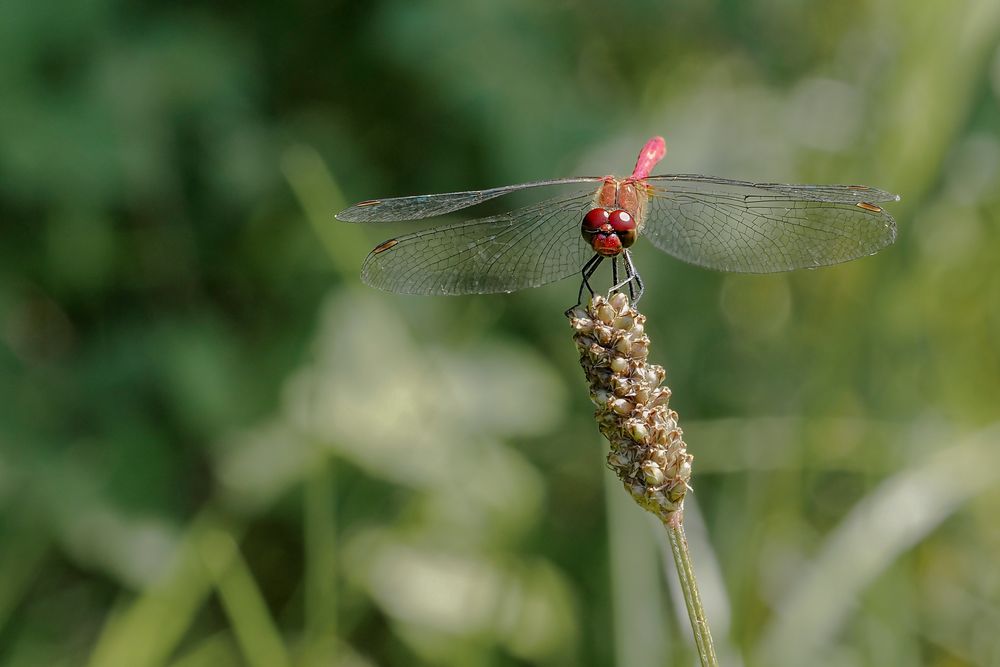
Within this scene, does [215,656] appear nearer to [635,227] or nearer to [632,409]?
[635,227]

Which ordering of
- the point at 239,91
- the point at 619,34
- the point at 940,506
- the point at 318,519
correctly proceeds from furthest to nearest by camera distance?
1. the point at 619,34
2. the point at 239,91
3. the point at 318,519
4. the point at 940,506

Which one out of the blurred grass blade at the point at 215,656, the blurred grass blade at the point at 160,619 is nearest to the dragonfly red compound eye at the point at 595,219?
the blurred grass blade at the point at 160,619

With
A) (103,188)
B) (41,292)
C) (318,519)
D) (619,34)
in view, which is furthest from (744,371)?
(41,292)

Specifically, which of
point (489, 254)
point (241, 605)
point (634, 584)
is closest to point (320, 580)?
point (241, 605)

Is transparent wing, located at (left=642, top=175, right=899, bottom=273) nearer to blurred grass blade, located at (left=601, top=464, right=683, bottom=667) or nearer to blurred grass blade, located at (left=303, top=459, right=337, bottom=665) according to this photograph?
blurred grass blade, located at (left=601, top=464, right=683, bottom=667)

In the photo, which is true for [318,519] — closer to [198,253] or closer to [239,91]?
[198,253]

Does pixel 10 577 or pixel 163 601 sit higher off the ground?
pixel 163 601
